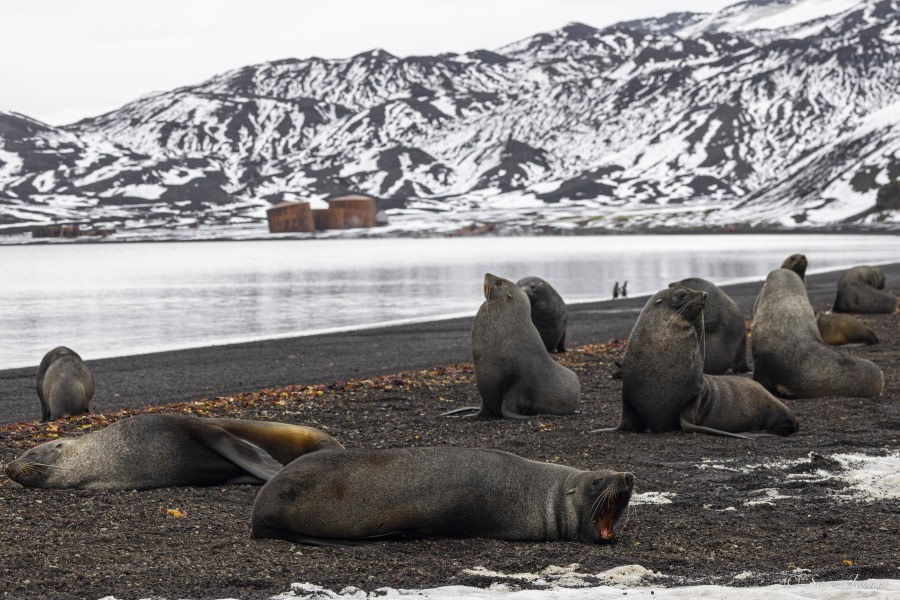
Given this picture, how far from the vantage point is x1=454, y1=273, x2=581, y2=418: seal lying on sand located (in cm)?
1401

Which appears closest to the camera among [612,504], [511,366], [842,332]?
[612,504]

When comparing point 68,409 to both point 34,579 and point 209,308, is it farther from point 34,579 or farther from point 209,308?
point 209,308

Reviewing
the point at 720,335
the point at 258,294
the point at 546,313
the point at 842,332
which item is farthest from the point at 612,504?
the point at 258,294

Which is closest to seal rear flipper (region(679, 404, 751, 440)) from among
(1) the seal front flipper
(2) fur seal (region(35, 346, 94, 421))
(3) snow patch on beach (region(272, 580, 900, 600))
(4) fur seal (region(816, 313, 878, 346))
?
(1) the seal front flipper

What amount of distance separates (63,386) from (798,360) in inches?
Result: 398

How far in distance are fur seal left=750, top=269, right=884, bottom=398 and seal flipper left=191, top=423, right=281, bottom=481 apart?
789 cm

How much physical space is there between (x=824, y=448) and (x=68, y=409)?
10225mm

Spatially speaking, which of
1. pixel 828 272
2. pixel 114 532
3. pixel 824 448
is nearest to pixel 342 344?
pixel 824 448

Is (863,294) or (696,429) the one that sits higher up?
(696,429)

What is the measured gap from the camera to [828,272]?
60094mm

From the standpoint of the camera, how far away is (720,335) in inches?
685

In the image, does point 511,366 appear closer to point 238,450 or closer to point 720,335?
point 720,335

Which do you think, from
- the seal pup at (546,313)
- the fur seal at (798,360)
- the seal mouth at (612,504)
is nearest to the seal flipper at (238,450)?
the seal mouth at (612,504)

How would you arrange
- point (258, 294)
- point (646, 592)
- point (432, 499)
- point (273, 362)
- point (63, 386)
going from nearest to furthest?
point (646, 592)
point (432, 499)
point (63, 386)
point (273, 362)
point (258, 294)
